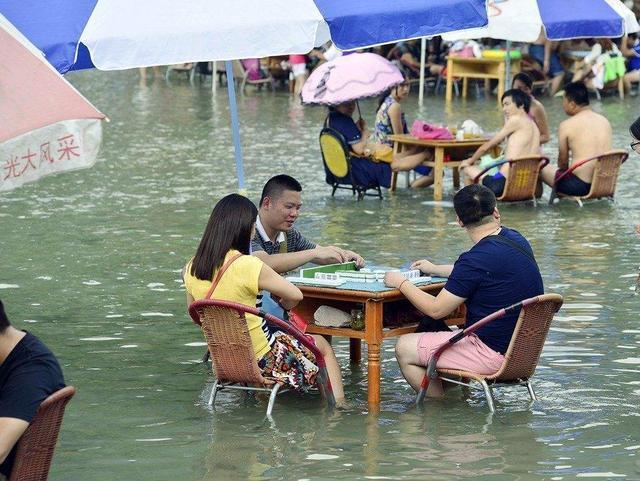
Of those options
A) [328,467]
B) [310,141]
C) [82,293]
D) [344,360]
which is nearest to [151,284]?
[82,293]

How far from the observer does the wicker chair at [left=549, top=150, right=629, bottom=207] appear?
13250 mm

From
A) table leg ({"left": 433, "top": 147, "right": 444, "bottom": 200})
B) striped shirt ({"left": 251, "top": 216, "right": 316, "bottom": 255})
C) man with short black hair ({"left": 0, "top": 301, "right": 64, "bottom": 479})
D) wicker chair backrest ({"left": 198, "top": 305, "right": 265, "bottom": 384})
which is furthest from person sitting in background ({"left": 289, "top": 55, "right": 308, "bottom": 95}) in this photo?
man with short black hair ({"left": 0, "top": 301, "right": 64, "bottom": 479})

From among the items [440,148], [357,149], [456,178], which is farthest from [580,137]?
[357,149]

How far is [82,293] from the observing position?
9.73 m

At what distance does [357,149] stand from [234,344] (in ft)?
25.6

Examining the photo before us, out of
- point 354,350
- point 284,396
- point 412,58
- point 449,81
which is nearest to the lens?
point 284,396

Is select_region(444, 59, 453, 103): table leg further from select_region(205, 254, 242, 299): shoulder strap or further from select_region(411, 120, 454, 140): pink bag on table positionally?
select_region(205, 254, 242, 299): shoulder strap

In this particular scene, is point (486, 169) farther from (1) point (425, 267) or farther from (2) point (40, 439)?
(2) point (40, 439)

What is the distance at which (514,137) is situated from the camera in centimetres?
1347

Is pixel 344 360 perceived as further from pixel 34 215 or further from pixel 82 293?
pixel 34 215

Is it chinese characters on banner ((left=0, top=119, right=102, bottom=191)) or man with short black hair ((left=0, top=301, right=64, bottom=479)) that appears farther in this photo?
chinese characters on banner ((left=0, top=119, right=102, bottom=191))

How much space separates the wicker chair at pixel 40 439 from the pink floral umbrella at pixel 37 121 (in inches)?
40.2

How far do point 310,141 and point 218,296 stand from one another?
12.6 meters

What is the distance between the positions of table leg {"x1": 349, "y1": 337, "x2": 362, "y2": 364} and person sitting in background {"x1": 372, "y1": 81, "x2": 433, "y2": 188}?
6527 mm
